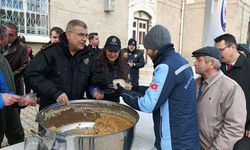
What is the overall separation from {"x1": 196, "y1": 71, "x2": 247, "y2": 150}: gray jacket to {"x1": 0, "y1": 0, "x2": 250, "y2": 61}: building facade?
19.6 feet

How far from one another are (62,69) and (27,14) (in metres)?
5.64

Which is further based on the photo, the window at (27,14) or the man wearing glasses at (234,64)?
the window at (27,14)

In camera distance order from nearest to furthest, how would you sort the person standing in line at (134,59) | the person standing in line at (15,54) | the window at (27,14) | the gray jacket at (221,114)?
the gray jacket at (221,114) < the person standing in line at (15,54) < the person standing in line at (134,59) < the window at (27,14)

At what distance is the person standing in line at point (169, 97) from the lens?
164cm

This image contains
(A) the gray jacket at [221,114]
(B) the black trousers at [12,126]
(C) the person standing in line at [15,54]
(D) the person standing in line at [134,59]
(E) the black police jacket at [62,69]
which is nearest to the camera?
(A) the gray jacket at [221,114]

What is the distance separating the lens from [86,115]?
2.01 m

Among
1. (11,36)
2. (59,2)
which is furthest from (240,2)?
(11,36)

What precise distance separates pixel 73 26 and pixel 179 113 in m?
1.07

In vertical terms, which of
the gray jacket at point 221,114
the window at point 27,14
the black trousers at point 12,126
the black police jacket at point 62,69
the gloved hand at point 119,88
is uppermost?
the window at point 27,14

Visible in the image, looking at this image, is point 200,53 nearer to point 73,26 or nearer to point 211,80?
point 211,80

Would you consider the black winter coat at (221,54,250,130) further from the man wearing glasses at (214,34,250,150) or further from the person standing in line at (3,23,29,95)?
the person standing in line at (3,23,29,95)

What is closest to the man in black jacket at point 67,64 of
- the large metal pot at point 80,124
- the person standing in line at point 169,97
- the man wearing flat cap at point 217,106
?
the large metal pot at point 80,124

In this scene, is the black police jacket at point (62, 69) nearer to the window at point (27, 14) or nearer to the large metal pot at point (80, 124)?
the large metal pot at point (80, 124)

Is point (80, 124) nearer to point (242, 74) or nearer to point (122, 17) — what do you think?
point (242, 74)
